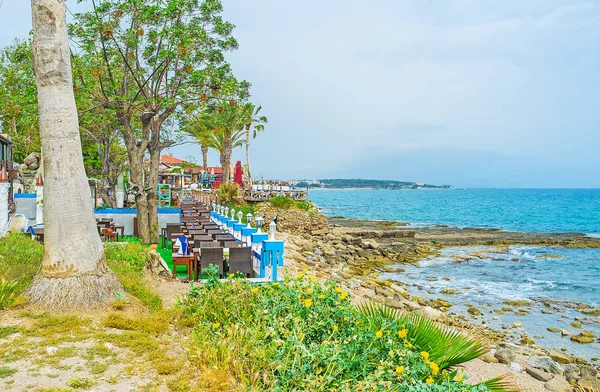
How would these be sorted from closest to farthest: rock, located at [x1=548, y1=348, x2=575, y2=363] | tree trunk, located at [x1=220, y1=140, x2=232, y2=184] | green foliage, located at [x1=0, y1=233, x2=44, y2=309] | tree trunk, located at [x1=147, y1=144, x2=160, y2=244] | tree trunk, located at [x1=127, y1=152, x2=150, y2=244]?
green foliage, located at [x1=0, y1=233, x2=44, y2=309], rock, located at [x1=548, y1=348, x2=575, y2=363], tree trunk, located at [x1=127, y1=152, x2=150, y2=244], tree trunk, located at [x1=147, y1=144, x2=160, y2=244], tree trunk, located at [x1=220, y1=140, x2=232, y2=184]

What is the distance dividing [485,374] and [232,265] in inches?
215

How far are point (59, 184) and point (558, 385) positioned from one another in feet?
31.1

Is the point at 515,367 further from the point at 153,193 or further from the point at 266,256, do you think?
the point at 153,193

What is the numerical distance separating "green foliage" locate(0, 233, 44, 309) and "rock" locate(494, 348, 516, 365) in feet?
30.5

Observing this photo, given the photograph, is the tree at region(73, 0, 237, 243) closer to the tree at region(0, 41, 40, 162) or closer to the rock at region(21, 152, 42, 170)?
the tree at region(0, 41, 40, 162)

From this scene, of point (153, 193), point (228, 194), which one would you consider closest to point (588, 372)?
point (153, 193)

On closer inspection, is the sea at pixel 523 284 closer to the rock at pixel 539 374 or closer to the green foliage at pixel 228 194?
the rock at pixel 539 374

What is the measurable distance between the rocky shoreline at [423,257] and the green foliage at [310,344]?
12.9 feet

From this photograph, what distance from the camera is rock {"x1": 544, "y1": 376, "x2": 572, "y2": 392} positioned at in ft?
28.8

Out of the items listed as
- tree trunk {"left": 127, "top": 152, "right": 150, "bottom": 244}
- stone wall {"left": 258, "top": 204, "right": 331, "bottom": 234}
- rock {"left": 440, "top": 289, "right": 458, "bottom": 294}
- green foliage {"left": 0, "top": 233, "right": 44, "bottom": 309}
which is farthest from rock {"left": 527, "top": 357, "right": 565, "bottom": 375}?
stone wall {"left": 258, "top": 204, "right": 331, "bottom": 234}

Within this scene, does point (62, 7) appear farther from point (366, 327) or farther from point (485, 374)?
point (485, 374)

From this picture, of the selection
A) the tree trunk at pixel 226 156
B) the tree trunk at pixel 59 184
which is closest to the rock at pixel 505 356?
the tree trunk at pixel 59 184

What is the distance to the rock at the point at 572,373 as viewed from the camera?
959 cm

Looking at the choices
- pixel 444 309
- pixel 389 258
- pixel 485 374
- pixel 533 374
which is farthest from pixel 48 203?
pixel 389 258
